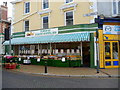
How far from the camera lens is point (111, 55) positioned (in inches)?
488

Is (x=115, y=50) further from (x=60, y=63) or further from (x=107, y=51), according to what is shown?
(x=60, y=63)

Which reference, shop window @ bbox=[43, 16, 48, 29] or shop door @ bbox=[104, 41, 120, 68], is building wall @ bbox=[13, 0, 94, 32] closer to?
shop window @ bbox=[43, 16, 48, 29]

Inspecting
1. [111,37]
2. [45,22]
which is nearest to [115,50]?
[111,37]

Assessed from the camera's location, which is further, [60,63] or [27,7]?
[27,7]

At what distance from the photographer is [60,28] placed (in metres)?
14.3

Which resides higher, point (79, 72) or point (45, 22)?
point (45, 22)

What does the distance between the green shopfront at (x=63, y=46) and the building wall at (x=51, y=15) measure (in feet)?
2.98

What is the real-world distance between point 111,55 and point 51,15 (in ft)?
25.6

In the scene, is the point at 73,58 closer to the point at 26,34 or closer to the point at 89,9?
the point at 89,9

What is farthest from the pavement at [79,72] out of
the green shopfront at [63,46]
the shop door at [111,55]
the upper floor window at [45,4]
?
the upper floor window at [45,4]

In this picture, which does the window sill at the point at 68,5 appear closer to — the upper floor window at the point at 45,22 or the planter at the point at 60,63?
the upper floor window at the point at 45,22

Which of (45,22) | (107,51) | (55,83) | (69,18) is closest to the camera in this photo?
(55,83)

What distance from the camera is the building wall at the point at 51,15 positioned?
536 inches

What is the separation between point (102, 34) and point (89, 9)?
2822 mm
